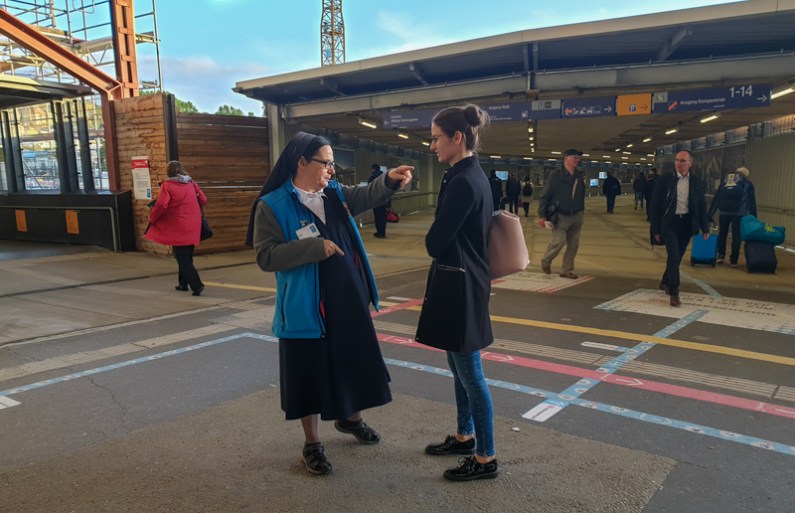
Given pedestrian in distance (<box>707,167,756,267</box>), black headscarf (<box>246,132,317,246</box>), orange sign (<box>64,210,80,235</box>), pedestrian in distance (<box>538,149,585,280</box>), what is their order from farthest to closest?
orange sign (<box>64,210,80,235</box>) → pedestrian in distance (<box>707,167,756,267</box>) → pedestrian in distance (<box>538,149,585,280</box>) → black headscarf (<box>246,132,317,246</box>)

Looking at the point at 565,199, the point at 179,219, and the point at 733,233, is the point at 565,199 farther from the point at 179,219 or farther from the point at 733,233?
the point at 179,219

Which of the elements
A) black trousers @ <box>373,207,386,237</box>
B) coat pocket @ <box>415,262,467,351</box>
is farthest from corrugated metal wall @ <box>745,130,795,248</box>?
coat pocket @ <box>415,262,467,351</box>

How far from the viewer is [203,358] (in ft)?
15.7

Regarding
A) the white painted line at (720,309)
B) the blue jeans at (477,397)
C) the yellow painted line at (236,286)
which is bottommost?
the white painted line at (720,309)

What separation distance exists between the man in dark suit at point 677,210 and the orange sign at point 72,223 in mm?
11992

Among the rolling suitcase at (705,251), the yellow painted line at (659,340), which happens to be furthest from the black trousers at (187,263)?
the rolling suitcase at (705,251)

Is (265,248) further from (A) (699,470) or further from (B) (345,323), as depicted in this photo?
(A) (699,470)

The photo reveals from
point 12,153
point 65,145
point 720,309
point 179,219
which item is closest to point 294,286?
point 179,219

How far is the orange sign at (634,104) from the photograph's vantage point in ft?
34.3

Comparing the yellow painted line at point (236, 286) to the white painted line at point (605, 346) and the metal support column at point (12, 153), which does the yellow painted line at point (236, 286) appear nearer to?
the white painted line at point (605, 346)

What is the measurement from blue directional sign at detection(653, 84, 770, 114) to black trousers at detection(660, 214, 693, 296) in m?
4.70

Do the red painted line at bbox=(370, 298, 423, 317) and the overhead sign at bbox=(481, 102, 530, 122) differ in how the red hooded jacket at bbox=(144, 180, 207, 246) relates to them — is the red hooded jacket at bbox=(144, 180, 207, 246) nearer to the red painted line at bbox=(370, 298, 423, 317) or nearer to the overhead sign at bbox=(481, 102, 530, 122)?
the red painted line at bbox=(370, 298, 423, 317)

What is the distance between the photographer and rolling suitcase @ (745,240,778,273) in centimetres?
874

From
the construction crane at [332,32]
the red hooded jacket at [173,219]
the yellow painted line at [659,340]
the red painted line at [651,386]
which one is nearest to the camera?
the red painted line at [651,386]
